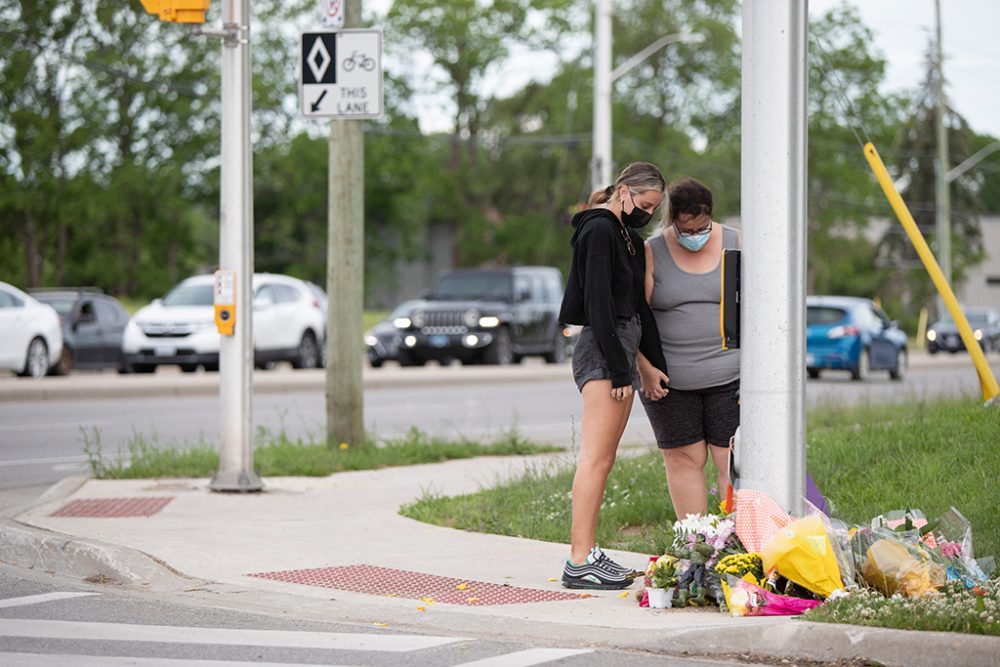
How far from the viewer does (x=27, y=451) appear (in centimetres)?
1462

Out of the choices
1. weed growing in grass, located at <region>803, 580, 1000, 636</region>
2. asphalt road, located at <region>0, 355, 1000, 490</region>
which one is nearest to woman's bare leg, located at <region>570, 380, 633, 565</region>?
weed growing in grass, located at <region>803, 580, 1000, 636</region>

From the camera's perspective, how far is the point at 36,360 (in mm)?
25234

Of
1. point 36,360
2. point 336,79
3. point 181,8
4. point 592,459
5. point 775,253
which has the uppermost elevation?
point 181,8

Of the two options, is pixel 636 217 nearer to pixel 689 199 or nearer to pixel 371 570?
pixel 689 199

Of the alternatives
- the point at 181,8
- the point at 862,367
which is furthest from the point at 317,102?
the point at 862,367

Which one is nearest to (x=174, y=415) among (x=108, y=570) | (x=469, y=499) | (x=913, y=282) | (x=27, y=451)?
(x=27, y=451)

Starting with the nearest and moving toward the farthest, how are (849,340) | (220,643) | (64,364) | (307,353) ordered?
(220,643) → (64,364) → (849,340) → (307,353)

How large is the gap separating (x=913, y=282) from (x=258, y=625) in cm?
7283

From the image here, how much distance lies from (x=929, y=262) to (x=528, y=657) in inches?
260

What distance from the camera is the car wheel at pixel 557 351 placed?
108 feet

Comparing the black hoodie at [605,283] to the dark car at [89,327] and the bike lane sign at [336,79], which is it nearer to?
the bike lane sign at [336,79]

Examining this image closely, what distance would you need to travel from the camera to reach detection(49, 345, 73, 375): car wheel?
86.6 feet

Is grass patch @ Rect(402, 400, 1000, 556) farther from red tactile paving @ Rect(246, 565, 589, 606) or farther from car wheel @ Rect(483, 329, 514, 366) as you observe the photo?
car wheel @ Rect(483, 329, 514, 366)

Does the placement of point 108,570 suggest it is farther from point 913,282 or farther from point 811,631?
point 913,282
